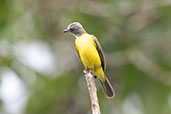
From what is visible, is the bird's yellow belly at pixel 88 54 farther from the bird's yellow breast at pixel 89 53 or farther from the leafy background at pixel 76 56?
the leafy background at pixel 76 56

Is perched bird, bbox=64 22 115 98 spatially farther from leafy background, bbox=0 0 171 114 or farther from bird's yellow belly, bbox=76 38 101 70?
leafy background, bbox=0 0 171 114

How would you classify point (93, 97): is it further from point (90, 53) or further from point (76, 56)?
point (76, 56)

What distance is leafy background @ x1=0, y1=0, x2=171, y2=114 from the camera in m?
12.7

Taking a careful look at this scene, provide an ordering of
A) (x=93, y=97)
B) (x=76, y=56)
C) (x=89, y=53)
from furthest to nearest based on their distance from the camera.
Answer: (x=76, y=56) → (x=89, y=53) → (x=93, y=97)

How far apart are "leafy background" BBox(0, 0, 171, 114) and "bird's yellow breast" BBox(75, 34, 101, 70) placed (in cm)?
386

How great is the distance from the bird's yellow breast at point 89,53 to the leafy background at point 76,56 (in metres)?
3.86

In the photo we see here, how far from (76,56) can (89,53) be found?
547 centimetres

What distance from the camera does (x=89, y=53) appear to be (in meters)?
8.38

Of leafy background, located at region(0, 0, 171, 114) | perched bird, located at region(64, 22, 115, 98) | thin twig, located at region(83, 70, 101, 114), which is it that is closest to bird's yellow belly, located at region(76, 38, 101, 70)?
perched bird, located at region(64, 22, 115, 98)

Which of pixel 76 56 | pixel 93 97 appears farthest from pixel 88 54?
pixel 76 56

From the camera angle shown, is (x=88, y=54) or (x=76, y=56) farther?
(x=76, y=56)

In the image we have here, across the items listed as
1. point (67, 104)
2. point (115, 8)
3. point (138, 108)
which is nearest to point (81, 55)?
point (115, 8)

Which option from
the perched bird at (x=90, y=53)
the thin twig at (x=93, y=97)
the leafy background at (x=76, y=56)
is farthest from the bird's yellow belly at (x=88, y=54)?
the leafy background at (x=76, y=56)

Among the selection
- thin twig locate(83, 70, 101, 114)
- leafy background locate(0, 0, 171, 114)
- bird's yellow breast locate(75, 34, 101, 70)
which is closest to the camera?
thin twig locate(83, 70, 101, 114)
